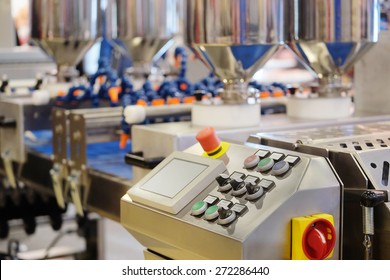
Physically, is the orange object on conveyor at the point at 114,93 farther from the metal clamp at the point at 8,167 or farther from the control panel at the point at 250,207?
the control panel at the point at 250,207

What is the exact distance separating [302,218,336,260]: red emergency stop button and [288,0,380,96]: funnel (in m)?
0.60

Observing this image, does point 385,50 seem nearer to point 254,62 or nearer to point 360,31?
point 360,31

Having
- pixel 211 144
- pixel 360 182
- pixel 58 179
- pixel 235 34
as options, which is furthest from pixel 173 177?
pixel 58 179

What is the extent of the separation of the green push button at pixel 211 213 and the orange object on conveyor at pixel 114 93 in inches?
40.3

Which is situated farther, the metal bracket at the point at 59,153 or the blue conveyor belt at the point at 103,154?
the metal bracket at the point at 59,153

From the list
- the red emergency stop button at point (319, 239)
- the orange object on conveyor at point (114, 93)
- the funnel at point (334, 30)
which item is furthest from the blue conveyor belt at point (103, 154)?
the red emergency stop button at point (319, 239)

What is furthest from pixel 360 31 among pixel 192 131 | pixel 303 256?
pixel 303 256

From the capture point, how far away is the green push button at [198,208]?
1074 mm

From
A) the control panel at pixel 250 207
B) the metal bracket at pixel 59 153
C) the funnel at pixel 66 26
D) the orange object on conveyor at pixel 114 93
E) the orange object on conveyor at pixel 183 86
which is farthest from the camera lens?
the funnel at pixel 66 26

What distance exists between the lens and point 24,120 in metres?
2.05

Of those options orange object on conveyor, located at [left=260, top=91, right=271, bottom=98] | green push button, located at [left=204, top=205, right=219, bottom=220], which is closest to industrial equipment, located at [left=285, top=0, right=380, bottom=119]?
orange object on conveyor, located at [left=260, top=91, right=271, bottom=98]

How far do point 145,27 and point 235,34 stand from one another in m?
0.89

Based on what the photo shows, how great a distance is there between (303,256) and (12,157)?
49.3 inches

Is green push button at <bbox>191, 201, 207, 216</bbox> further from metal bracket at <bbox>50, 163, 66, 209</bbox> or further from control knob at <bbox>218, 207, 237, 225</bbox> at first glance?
metal bracket at <bbox>50, 163, 66, 209</bbox>
